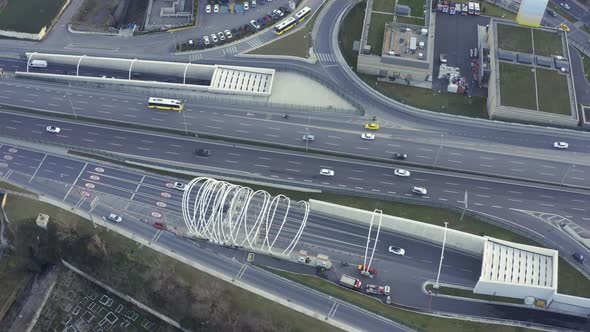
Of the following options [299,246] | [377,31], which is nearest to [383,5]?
[377,31]

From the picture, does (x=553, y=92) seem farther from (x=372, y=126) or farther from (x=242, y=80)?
(x=242, y=80)

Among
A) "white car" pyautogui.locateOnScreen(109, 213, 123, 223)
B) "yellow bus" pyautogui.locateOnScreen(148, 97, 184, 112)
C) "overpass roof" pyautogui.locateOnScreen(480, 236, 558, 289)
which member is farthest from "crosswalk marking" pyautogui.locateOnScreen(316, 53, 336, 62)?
"white car" pyautogui.locateOnScreen(109, 213, 123, 223)

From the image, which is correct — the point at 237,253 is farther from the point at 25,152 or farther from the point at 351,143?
the point at 25,152

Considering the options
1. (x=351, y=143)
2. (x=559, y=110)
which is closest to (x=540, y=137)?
(x=559, y=110)

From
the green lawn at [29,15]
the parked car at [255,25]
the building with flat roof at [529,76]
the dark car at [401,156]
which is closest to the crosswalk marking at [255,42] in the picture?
the parked car at [255,25]

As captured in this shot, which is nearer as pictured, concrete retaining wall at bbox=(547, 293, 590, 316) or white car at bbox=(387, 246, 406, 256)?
concrete retaining wall at bbox=(547, 293, 590, 316)

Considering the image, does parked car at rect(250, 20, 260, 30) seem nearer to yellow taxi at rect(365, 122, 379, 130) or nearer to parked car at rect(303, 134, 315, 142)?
parked car at rect(303, 134, 315, 142)
